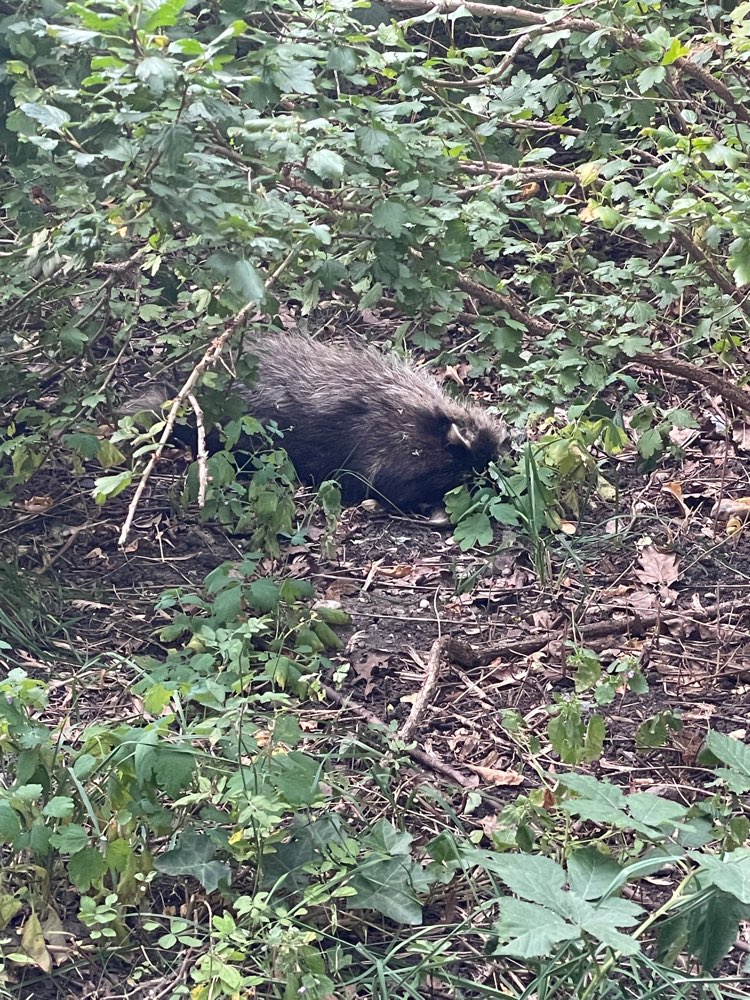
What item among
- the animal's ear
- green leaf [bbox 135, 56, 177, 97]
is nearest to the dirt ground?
the animal's ear

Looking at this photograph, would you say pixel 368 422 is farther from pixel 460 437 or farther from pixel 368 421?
pixel 460 437

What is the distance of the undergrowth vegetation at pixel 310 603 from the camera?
2441 millimetres

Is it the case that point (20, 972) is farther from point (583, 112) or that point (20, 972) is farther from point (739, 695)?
point (583, 112)

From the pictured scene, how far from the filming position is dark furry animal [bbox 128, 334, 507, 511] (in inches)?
208

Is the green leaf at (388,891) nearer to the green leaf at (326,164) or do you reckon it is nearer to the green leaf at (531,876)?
the green leaf at (531,876)

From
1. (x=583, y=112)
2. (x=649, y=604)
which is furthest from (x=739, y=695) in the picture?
(x=583, y=112)

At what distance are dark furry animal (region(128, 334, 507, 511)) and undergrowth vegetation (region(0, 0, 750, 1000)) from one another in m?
0.78

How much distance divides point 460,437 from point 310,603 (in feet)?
4.83

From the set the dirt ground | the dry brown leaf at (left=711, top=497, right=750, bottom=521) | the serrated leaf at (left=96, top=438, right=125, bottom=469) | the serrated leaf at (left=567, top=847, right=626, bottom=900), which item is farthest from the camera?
the dry brown leaf at (left=711, top=497, right=750, bottom=521)

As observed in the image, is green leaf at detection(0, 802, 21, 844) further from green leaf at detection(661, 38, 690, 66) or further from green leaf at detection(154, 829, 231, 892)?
green leaf at detection(661, 38, 690, 66)

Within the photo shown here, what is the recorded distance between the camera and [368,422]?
564 centimetres

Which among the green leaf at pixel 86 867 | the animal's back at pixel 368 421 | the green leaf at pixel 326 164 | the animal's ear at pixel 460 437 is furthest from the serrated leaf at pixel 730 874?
the animal's ear at pixel 460 437

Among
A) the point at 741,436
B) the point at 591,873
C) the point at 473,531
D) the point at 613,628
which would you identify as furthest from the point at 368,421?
the point at 591,873

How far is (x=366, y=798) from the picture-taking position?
319 cm
